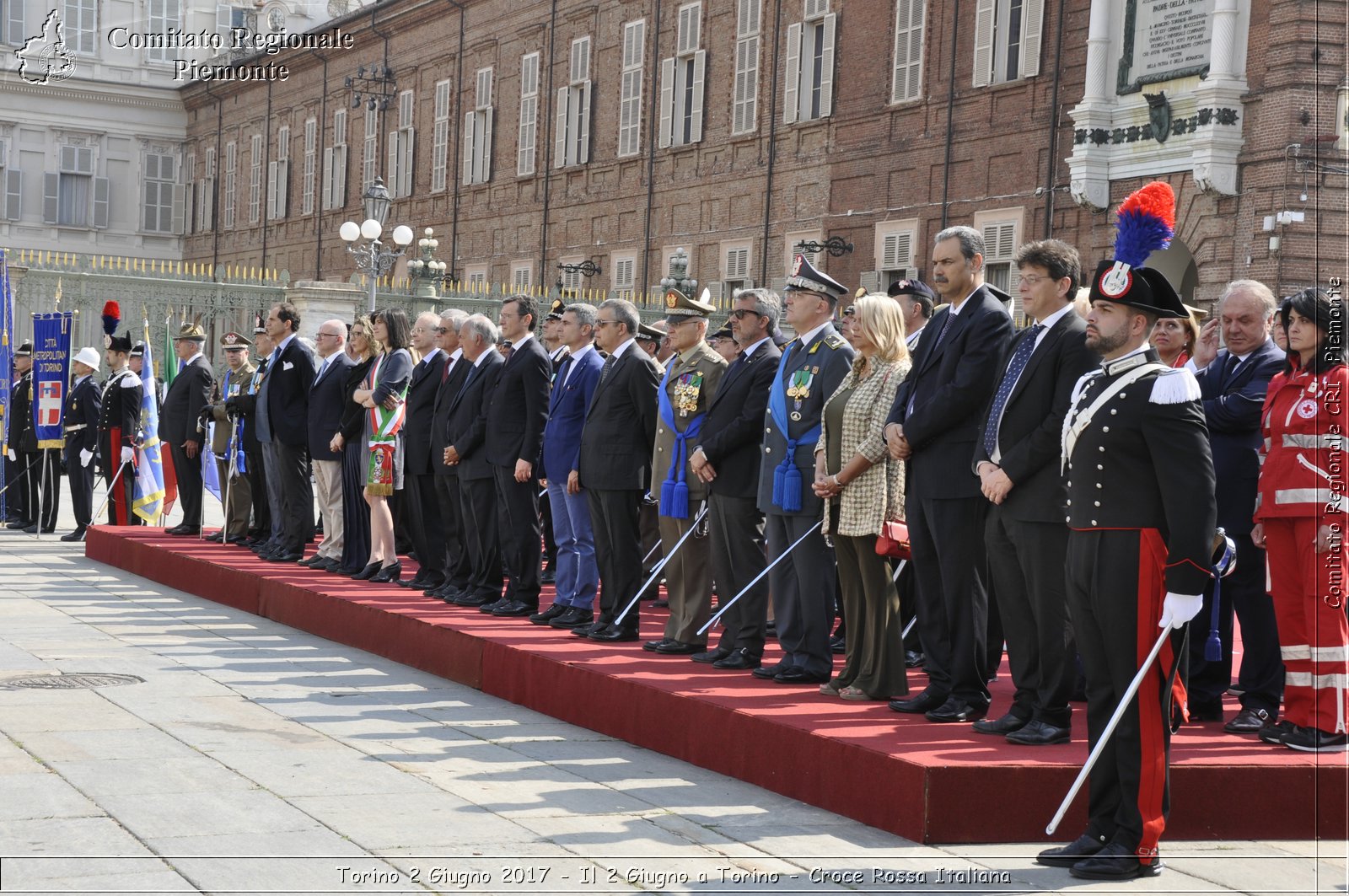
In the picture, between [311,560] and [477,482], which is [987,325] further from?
[311,560]

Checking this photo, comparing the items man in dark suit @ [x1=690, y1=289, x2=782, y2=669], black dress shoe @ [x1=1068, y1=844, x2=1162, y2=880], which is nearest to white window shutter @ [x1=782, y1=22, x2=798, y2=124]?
man in dark suit @ [x1=690, y1=289, x2=782, y2=669]

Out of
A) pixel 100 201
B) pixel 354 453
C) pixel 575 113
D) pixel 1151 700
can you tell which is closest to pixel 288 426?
pixel 354 453

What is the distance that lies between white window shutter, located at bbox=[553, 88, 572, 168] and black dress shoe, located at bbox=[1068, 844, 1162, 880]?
2929 cm

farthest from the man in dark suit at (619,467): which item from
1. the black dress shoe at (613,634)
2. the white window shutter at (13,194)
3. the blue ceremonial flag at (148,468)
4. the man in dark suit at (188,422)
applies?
the white window shutter at (13,194)

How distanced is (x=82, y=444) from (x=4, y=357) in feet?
4.98

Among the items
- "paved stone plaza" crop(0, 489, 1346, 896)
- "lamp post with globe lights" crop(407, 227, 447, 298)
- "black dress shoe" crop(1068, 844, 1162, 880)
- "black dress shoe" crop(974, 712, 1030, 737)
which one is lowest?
"paved stone plaza" crop(0, 489, 1346, 896)

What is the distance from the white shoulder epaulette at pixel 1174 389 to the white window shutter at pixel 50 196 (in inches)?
1914

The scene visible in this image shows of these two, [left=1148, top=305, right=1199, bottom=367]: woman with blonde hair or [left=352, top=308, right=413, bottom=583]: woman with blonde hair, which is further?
[left=352, top=308, right=413, bottom=583]: woman with blonde hair

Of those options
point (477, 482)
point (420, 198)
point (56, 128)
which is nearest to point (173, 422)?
point (477, 482)

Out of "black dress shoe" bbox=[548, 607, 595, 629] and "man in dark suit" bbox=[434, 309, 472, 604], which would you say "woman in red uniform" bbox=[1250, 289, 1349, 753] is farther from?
"man in dark suit" bbox=[434, 309, 472, 604]

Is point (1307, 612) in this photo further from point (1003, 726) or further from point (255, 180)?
point (255, 180)

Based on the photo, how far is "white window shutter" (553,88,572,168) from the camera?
33812 mm

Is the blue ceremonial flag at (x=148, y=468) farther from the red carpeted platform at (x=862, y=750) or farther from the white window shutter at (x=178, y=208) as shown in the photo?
the white window shutter at (x=178, y=208)

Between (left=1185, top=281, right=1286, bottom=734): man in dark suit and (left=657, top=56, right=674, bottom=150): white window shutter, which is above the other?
(left=657, top=56, right=674, bottom=150): white window shutter
